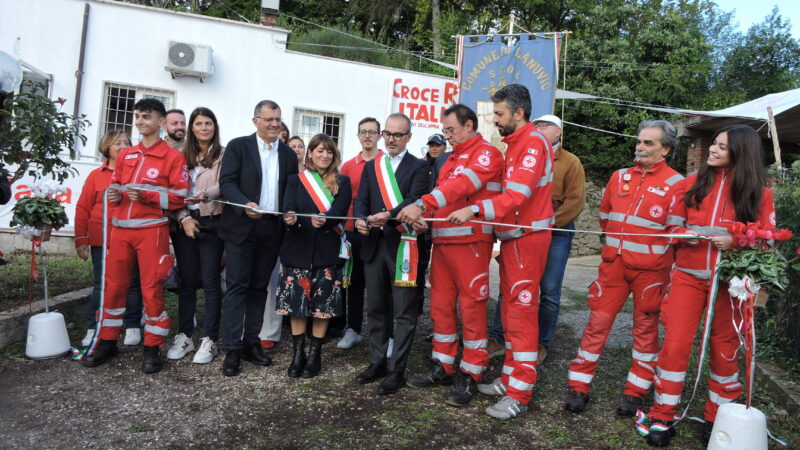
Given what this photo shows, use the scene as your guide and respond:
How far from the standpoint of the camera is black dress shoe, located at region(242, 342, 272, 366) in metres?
4.55

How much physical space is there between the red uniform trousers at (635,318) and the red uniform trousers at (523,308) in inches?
15.8

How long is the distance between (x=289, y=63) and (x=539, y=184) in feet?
30.8

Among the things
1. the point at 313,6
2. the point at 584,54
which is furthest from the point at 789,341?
the point at 313,6

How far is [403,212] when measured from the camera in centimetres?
370

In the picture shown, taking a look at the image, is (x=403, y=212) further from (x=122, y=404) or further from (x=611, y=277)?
(x=122, y=404)

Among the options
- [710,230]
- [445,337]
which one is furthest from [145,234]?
[710,230]

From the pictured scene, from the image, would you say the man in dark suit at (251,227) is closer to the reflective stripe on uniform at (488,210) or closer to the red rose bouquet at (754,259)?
the reflective stripe on uniform at (488,210)

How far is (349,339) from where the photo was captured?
518 cm

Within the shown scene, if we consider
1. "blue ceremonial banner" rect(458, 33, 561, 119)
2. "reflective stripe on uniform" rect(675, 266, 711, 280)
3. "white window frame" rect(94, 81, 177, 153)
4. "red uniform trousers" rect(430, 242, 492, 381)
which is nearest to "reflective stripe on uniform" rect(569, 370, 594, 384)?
"red uniform trousers" rect(430, 242, 492, 381)

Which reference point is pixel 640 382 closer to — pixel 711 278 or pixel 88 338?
pixel 711 278

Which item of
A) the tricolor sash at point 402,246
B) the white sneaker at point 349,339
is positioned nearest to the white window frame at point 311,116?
the white sneaker at point 349,339

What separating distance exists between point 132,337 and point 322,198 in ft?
7.21

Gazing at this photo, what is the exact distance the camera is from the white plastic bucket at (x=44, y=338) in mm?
4434

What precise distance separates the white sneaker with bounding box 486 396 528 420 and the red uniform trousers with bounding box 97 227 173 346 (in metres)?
2.61
